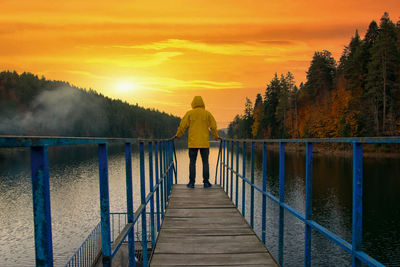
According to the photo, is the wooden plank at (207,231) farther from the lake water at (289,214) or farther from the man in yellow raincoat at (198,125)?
the lake water at (289,214)

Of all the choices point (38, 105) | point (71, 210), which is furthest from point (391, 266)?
point (38, 105)

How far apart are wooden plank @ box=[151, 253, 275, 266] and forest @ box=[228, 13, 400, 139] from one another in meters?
52.0

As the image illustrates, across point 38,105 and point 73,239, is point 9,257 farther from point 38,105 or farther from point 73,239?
point 38,105

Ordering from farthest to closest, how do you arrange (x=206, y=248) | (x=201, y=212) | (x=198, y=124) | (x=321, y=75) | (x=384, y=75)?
(x=321, y=75)
(x=384, y=75)
(x=198, y=124)
(x=201, y=212)
(x=206, y=248)

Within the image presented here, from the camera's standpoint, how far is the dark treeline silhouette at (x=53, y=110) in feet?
310

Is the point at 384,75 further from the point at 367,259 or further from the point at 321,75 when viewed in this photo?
the point at 367,259

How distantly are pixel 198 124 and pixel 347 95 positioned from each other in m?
59.1

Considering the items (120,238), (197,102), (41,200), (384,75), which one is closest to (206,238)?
(120,238)

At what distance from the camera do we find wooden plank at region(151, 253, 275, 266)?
3705mm

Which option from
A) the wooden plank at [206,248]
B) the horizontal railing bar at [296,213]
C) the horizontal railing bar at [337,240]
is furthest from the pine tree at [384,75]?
the horizontal railing bar at [337,240]

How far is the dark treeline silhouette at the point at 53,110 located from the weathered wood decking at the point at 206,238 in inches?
3641

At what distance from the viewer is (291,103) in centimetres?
7738

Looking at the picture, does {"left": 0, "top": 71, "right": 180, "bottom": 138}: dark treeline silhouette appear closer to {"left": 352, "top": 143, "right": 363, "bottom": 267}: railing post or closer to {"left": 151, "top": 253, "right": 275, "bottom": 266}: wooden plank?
{"left": 151, "top": 253, "right": 275, "bottom": 266}: wooden plank

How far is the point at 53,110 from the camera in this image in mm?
106188
